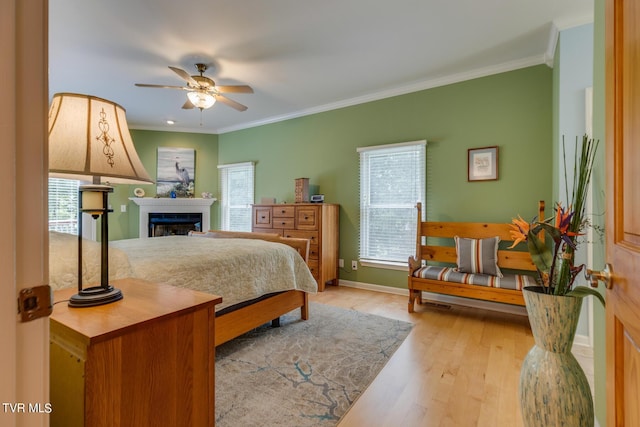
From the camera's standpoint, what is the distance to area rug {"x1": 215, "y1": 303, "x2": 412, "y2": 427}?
4.99ft

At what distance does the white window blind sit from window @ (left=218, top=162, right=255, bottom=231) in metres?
2.26

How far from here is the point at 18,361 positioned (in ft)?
1.58

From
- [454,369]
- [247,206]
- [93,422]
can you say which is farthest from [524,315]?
[247,206]

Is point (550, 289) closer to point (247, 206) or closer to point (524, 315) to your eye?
point (524, 315)

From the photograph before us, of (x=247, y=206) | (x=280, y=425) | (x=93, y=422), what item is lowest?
(x=280, y=425)

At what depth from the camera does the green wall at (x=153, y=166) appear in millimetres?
5062

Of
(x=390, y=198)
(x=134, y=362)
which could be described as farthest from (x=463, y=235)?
(x=134, y=362)

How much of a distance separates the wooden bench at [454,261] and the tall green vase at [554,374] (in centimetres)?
143

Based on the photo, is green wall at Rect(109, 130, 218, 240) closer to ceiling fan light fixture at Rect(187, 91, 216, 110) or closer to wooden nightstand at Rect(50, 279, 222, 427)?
ceiling fan light fixture at Rect(187, 91, 216, 110)

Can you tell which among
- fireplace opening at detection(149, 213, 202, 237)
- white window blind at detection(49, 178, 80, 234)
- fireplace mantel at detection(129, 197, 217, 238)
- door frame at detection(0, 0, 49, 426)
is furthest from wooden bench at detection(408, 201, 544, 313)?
white window blind at detection(49, 178, 80, 234)

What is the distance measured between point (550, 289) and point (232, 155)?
201 inches

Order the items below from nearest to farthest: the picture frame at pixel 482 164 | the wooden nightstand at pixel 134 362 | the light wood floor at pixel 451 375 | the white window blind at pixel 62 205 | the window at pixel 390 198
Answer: the wooden nightstand at pixel 134 362, the light wood floor at pixel 451 375, the picture frame at pixel 482 164, the window at pixel 390 198, the white window blind at pixel 62 205

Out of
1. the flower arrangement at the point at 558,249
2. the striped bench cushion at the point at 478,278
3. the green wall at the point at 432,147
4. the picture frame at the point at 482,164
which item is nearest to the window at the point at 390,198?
the green wall at the point at 432,147

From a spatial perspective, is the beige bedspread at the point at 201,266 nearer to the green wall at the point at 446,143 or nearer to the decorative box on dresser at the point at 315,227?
the decorative box on dresser at the point at 315,227
